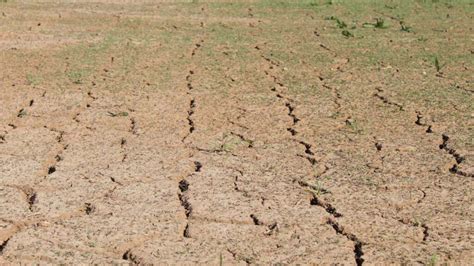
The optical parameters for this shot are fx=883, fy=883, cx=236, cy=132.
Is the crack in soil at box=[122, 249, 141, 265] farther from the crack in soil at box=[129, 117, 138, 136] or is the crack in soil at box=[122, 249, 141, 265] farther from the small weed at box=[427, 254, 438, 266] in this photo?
the crack in soil at box=[129, 117, 138, 136]

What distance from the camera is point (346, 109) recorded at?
5.06 meters

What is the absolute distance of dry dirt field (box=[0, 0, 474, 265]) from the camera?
320cm

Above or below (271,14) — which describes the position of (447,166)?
above

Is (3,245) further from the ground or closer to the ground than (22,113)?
further from the ground

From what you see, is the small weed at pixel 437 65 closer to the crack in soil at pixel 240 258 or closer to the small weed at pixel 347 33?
the small weed at pixel 347 33

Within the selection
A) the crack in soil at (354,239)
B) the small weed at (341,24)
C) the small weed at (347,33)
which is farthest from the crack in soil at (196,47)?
the crack in soil at (354,239)

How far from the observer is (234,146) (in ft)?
14.2

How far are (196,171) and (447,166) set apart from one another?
3.78 ft

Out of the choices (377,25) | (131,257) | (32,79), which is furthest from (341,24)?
(131,257)

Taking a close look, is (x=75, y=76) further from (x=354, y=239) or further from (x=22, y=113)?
(x=354, y=239)

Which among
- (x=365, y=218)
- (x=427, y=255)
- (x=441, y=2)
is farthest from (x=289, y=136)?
(x=441, y=2)

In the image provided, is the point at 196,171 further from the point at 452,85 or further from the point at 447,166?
the point at 452,85

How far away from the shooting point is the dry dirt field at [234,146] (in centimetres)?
320

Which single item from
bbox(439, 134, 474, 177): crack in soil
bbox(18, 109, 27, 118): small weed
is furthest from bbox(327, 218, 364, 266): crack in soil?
bbox(18, 109, 27, 118): small weed
